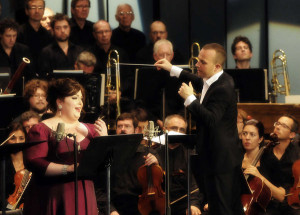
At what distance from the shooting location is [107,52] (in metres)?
7.93

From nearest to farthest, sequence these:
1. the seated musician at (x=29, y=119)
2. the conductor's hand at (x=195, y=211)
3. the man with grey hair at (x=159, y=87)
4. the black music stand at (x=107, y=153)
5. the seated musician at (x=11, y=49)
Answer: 1. the black music stand at (x=107, y=153)
2. the conductor's hand at (x=195, y=211)
3. the seated musician at (x=29, y=119)
4. the man with grey hair at (x=159, y=87)
5. the seated musician at (x=11, y=49)

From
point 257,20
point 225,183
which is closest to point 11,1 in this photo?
point 257,20

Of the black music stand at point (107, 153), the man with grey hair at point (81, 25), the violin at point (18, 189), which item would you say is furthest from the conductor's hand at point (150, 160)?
the man with grey hair at point (81, 25)

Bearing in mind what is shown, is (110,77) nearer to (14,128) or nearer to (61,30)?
(61,30)

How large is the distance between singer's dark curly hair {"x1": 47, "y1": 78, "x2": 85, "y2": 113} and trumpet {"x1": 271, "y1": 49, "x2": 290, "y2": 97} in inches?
157

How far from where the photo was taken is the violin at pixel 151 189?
5.93 meters

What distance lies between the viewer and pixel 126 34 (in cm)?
846

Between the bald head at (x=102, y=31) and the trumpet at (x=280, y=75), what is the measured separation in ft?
6.52

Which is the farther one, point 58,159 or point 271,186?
point 271,186

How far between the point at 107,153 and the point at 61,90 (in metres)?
0.49

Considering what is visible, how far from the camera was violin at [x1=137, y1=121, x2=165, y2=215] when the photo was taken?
19.4 feet

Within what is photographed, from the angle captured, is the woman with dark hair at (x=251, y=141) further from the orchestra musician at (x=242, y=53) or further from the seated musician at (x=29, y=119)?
the seated musician at (x=29, y=119)

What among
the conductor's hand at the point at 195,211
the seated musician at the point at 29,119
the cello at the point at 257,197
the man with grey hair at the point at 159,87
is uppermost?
the man with grey hair at the point at 159,87

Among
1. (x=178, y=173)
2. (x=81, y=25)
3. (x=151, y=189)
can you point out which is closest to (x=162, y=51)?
(x=81, y=25)
